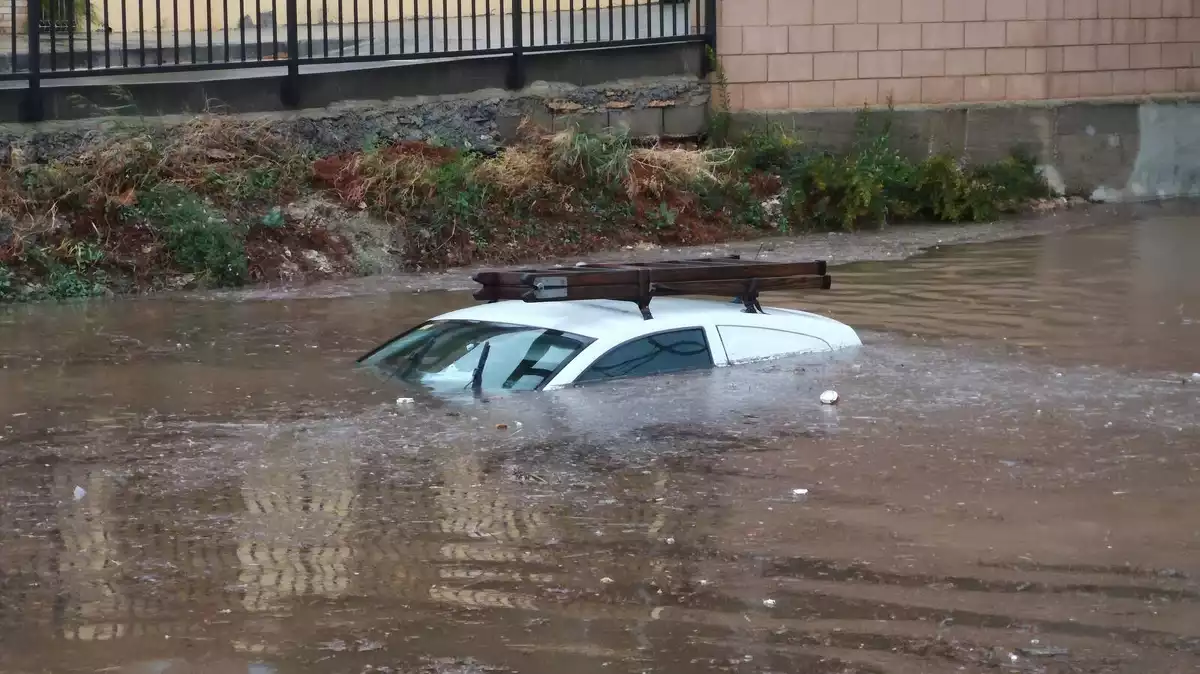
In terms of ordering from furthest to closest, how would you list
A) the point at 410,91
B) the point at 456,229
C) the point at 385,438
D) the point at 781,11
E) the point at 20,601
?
the point at 781,11
the point at 410,91
the point at 456,229
the point at 385,438
the point at 20,601

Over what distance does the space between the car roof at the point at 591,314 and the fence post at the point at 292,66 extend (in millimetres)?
7502

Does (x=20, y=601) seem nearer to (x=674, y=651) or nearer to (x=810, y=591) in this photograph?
(x=674, y=651)

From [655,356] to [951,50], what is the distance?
465 inches

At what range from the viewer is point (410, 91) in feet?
54.3

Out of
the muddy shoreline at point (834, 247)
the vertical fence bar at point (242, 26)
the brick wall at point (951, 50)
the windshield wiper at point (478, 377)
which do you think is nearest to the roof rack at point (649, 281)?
the windshield wiper at point (478, 377)

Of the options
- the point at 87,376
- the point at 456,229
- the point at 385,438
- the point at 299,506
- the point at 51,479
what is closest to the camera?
the point at 299,506

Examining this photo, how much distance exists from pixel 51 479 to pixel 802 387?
160 inches

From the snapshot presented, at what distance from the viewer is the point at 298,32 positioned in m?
16.5

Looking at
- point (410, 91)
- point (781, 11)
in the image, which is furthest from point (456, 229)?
point (781, 11)

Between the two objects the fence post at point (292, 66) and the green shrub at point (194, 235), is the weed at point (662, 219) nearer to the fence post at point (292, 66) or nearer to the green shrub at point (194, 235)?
the fence post at point (292, 66)

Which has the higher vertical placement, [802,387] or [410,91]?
[410,91]

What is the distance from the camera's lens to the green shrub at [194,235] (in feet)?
45.7

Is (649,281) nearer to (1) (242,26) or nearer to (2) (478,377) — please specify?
(2) (478,377)

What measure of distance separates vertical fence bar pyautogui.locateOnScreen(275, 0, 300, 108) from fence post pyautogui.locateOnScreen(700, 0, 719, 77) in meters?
4.92
